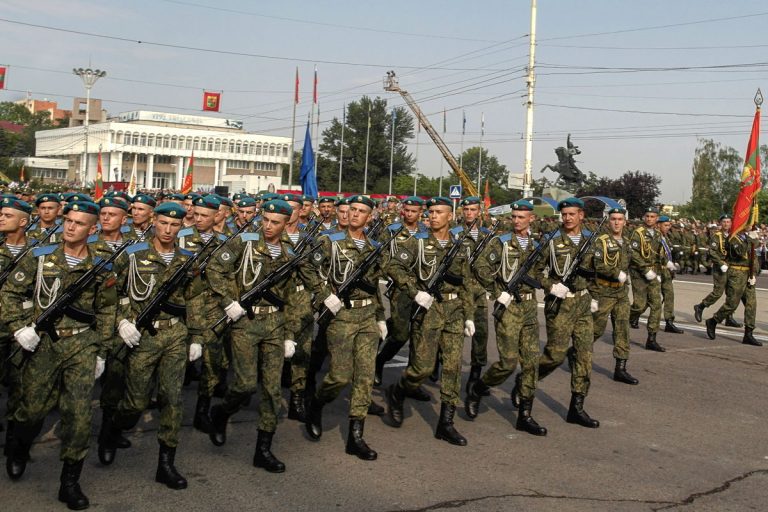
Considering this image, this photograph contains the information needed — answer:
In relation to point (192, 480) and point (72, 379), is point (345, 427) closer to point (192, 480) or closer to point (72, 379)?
point (192, 480)

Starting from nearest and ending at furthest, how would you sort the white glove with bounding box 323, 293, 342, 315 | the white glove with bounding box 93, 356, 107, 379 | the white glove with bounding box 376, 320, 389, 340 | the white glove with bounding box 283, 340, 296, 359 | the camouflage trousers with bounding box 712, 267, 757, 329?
the white glove with bounding box 93, 356, 107, 379 < the white glove with bounding box 283, 340, 296, 359 < the white glove with bounding box 323, 293, 342, 315 < the white glove with bounding box 376, 320, 389, 340 < the camouflage trousers with bounding box 712, 267, 757, 329

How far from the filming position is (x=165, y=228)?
6145 millimetres

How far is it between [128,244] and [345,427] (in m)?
2.55

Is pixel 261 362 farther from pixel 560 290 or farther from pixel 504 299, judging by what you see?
pixel 560 290

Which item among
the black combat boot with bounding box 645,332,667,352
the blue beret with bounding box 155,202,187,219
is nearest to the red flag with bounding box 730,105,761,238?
the black combat boot with bounding box 645,332,667,352

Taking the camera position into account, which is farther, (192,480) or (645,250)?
(645,250)

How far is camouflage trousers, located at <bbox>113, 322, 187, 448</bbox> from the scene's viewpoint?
568 centimetres

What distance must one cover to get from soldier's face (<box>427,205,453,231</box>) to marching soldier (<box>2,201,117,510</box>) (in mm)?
2967

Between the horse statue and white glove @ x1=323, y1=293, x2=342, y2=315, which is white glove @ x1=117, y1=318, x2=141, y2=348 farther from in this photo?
the horse statue

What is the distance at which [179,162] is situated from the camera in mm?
117438

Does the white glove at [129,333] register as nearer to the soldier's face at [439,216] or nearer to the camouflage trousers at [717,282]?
the soldier's face at [439,216]

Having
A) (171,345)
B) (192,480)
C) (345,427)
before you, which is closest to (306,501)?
→ (192,480)

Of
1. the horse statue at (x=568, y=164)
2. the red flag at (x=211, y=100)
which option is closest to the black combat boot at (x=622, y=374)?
the horse statue at (x=568, y=164)

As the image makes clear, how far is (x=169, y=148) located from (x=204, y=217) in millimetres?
111871
